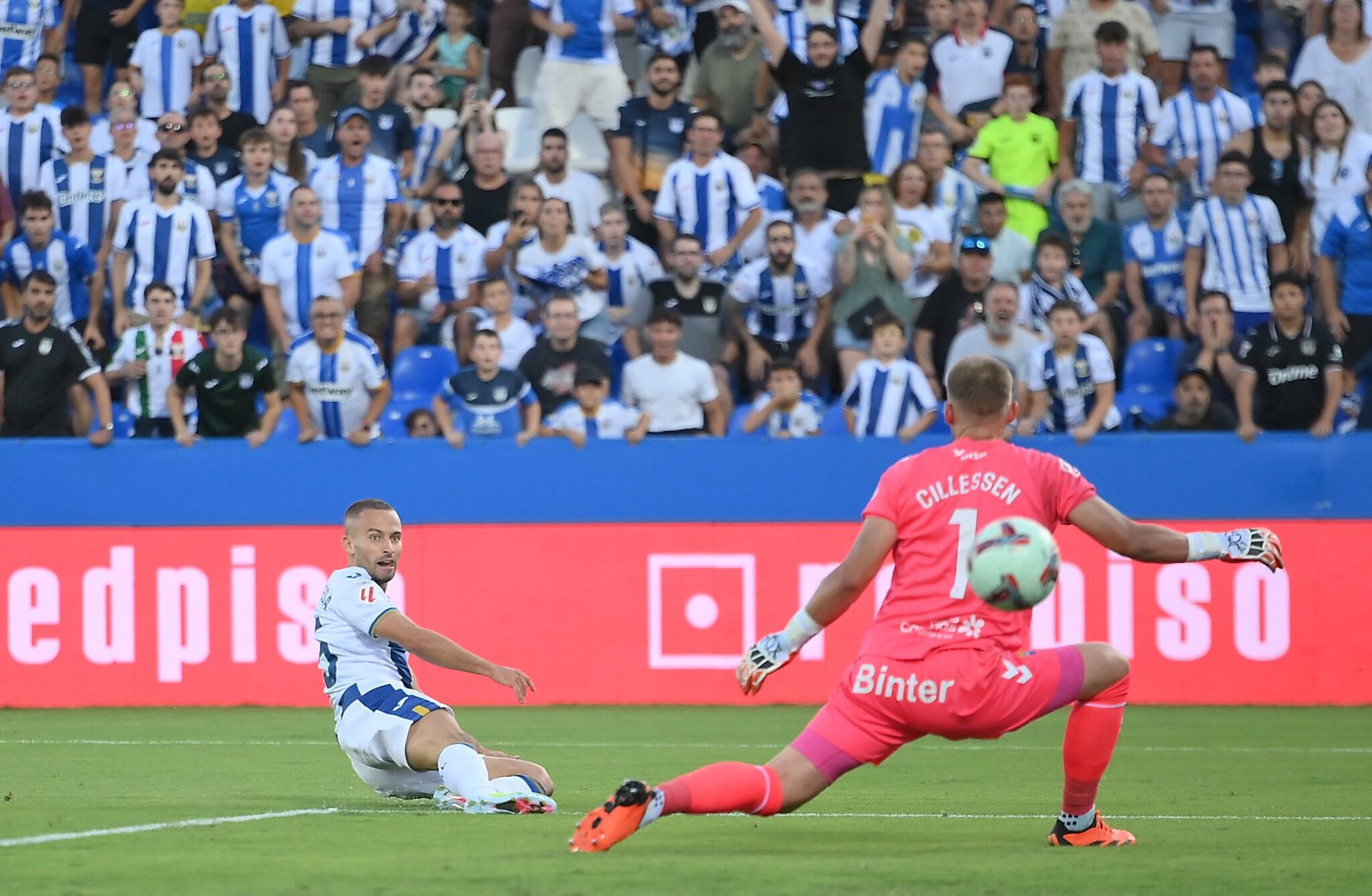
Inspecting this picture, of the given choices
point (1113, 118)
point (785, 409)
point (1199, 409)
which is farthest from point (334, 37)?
point (1199, 409)

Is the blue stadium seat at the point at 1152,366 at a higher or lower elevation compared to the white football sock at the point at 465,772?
higher

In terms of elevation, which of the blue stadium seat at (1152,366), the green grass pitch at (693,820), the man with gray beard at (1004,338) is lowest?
the green grass pitch at (693,820)

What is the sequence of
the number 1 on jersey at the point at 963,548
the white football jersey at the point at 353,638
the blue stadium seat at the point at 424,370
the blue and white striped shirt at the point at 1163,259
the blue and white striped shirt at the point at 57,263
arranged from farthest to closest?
the blue and white striped shirt at the point at 57,263 → the blue and white striped shirt at the point at 1163,259 → the blue stadium seat at the point at 424,370 → the white football jersey at the point at 353,638 → the number 1 on jersey at the point at 963,548

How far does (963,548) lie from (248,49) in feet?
44.1

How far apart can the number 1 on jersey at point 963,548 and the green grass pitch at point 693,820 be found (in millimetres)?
887

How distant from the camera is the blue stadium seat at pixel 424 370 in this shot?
16.4 metres

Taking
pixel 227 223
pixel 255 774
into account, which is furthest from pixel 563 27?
pixel 255 774

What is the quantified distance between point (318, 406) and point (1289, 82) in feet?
29.6

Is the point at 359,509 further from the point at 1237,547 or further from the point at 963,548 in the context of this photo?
the point at 1237,547

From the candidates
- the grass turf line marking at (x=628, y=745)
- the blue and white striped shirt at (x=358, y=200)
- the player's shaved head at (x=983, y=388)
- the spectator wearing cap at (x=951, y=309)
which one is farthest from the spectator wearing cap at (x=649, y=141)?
the player's shaved head at (x=983, y=388)

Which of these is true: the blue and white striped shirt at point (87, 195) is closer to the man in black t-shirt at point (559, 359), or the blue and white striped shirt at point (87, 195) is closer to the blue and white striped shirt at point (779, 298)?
the man in black t-shirt at point (559, 359)

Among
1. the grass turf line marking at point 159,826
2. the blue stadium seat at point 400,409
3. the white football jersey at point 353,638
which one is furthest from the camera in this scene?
the blue stadium seat at point 400,409

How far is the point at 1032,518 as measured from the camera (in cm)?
666

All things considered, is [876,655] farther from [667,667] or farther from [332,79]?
[332,79]
